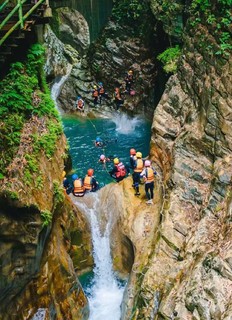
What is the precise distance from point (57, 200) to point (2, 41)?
4.99 meters

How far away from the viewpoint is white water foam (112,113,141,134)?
27.3 m

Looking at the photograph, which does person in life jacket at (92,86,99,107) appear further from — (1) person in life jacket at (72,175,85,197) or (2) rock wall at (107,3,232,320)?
(1) person in life jacket at (72,175,85,197)

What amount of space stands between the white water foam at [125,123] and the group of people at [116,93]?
838 mm

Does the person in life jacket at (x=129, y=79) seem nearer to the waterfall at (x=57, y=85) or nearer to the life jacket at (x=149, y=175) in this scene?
the waterfall at (x=57, y=85)

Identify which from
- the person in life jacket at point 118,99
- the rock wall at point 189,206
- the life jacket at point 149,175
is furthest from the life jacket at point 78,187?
the person in life jacket at point 118,99

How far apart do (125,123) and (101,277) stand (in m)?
14.9

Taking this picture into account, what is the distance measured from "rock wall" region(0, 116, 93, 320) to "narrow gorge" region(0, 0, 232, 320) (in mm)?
32

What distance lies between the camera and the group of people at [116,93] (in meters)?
28.3

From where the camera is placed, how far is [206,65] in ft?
52.7

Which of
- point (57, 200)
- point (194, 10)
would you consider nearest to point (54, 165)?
point (57, 200)

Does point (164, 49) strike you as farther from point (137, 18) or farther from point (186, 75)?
point (186, 75)

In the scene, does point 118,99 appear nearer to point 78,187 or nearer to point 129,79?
point 129,79

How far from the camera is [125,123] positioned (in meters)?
28.2

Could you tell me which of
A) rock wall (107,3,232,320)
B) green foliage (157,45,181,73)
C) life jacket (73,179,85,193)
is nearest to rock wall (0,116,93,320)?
rock wall (107,3,232,320)
